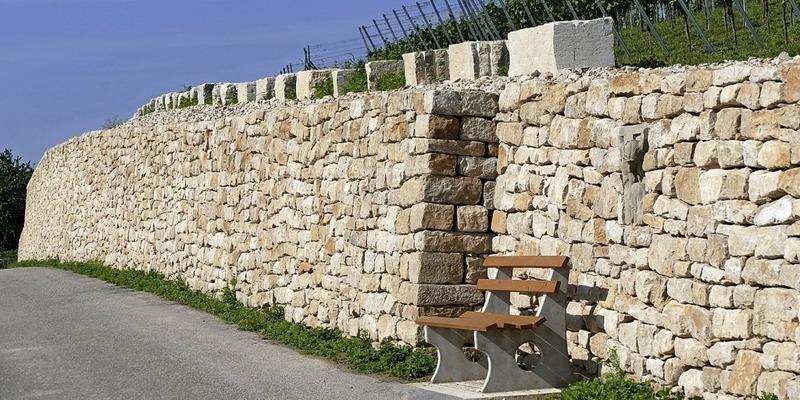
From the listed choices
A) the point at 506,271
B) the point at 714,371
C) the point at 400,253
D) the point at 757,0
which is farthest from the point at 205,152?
the point at 714,371

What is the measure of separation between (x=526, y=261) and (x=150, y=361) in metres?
4.21

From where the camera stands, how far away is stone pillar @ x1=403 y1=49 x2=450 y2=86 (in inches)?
→ 585

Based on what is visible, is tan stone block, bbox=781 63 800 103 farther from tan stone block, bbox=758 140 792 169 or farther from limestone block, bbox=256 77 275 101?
limestone block, bbox=256 77 275 101

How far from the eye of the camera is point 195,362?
11.4 meters

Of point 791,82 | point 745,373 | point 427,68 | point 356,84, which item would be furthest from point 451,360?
point 356,84

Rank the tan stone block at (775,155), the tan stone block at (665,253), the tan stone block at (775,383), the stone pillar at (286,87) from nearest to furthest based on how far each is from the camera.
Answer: the tan stone block at (775,383) < the tan stone block at (775,155) < the tan stone block at (665,253) < the stone pillar at (286,87)

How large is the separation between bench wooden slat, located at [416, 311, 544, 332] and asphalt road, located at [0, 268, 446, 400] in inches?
23.2

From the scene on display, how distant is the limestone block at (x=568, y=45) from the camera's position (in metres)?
11.3

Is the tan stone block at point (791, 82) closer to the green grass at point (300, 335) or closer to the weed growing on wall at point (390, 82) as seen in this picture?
the green grass at point (300, 335)

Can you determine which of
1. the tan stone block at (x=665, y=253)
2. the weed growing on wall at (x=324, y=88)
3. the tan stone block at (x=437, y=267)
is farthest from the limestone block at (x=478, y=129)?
the weed growing on wall at (x=324, y=88)

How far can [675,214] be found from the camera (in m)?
7.83

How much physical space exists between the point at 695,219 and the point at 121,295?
40.1 ft

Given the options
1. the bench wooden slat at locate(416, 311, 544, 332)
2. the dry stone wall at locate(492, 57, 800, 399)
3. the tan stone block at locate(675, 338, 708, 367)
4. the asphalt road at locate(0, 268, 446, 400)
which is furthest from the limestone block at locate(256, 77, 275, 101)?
the tan stone block at locate(675, 338, 708, 367)

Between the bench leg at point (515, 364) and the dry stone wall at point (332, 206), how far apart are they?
1607mm
